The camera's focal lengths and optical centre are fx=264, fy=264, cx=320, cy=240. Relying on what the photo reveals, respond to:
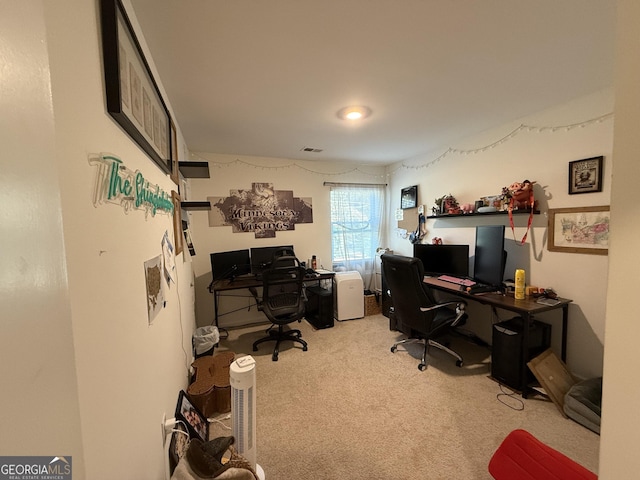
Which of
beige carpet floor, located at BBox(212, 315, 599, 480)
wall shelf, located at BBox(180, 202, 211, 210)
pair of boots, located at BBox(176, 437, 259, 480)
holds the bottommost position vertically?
beige carpet floor, located at BBox(212, 315, 599, 480)

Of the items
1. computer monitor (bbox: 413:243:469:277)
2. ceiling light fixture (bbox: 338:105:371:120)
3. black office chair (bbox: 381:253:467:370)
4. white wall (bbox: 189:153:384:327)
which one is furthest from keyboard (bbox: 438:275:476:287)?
ceiling light fixture (bbox: 338:105:371:120)

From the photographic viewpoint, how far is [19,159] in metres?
0.33

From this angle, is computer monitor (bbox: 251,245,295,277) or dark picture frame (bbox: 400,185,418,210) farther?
dark picture frame (bbox: 400,185,418,210)

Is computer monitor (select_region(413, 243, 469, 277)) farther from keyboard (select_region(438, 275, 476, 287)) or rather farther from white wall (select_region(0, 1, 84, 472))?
white wall (select_region(0, 1, 84, 472))

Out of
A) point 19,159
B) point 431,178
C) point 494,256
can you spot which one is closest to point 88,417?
point 19,159

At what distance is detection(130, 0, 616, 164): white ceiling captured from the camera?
125 cm

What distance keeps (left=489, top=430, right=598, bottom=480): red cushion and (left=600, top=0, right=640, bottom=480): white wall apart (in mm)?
567

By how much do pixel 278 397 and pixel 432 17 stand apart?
8.76 feet

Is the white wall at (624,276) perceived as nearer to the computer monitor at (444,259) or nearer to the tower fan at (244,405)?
the tower fan at (244,405)

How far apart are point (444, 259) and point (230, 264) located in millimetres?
2720

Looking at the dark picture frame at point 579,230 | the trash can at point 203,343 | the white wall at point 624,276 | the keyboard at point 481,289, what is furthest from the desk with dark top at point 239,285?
the white wall at point 624,276

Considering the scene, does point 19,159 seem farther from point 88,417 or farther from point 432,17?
point 432,17

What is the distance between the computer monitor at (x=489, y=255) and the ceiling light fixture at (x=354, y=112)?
168 centimetres

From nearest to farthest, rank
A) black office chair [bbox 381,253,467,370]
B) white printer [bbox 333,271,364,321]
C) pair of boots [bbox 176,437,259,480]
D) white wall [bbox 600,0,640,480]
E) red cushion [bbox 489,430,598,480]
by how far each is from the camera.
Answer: white wall [bbox 600,0,640,480] → pair of boots [bbox 176,437,259,480] → red cushion [bbox 489,430,598,480] → black office chair [bbox 381,253,467,370] → white printer [bbox 333,271,364,321]
